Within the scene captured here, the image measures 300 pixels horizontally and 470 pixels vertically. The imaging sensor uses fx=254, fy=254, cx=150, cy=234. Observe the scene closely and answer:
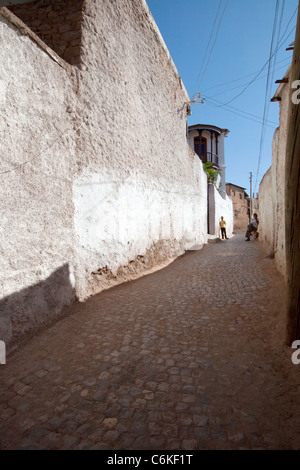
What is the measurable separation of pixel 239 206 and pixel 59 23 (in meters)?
32.7

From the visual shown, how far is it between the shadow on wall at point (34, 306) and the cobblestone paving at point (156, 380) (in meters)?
0.16

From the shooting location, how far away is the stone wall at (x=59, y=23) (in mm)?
4344

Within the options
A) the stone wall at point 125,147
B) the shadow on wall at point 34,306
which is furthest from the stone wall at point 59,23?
the shadow on wall at point 34,306

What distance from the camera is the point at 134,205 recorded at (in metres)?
6.04

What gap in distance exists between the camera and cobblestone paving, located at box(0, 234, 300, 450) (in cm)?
178

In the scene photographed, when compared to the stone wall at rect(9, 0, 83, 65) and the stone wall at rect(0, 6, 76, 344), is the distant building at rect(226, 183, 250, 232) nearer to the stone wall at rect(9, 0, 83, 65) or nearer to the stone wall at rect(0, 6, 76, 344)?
the stone wall at rect(9, 0, 83, 65)

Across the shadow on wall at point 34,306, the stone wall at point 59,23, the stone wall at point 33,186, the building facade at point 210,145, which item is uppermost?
the building facade at point 210,145

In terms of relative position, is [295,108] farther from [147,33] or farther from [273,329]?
[147,33]

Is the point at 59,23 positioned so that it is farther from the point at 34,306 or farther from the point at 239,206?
the point at 239,206

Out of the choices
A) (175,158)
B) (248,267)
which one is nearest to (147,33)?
(175,158)

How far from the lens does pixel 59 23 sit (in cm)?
445

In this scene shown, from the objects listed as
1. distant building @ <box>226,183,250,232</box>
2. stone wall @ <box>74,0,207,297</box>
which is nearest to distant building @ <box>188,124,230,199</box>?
distant building @ <box>226,183,250,232</box>

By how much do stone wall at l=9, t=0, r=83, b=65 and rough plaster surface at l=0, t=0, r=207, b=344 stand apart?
181 millimetres

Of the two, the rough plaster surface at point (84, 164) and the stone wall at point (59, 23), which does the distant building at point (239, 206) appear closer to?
the rough plaster surface at point (84, 164)
